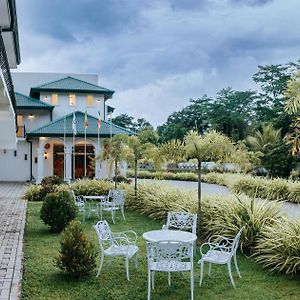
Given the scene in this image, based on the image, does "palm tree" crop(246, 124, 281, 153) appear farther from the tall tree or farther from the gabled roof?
the gabled roof

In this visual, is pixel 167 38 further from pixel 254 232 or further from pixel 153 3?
pixel 254 232

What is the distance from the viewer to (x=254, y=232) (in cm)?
925

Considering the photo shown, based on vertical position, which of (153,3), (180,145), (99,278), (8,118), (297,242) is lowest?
(99,278)

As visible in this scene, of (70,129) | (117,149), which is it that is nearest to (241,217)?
(117,149)

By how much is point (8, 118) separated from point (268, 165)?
19167mm

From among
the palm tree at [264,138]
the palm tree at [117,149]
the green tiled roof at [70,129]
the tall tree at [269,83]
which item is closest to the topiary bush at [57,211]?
the palm tree at [117,149]

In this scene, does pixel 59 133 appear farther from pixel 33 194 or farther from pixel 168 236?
pixel 168 236

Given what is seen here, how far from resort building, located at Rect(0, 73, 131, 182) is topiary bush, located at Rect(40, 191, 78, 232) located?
687 inches

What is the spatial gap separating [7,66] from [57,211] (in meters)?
4.32

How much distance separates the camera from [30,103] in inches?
1324

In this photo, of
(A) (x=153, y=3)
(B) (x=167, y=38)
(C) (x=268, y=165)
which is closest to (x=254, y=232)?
(A) (x=153, y=3)

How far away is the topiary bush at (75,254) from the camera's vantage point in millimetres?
7250

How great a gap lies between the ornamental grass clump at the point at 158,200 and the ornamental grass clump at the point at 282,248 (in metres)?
3.24

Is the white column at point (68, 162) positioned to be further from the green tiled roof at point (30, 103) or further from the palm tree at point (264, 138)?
the palm tree at point (264, 138)
